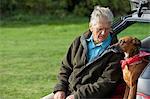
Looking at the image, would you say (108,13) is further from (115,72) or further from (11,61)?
(11,61)

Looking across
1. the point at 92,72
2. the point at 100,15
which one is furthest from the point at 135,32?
the point at 92,72

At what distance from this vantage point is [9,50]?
14.6 meters

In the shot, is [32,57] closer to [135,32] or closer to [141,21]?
[135,32]

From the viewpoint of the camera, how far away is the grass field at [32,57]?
9.02m

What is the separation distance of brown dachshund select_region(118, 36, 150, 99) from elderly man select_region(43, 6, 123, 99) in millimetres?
160

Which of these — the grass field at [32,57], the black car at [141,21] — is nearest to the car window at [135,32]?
the grass field at [32,57]

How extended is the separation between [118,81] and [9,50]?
10214 millimetres

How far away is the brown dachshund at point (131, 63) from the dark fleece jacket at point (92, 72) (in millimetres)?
140

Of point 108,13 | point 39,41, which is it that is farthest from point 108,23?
point 39,41

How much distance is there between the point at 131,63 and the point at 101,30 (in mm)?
507

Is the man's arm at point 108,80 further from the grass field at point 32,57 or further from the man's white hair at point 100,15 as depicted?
the grass field at point 32,57

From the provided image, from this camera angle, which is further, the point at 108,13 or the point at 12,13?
the point at 12,13

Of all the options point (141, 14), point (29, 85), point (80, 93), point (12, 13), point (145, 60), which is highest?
point (141, 14)

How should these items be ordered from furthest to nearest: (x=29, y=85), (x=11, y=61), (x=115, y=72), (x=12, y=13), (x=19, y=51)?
(x=12, y=13)
(x=19, y=51)
(x=11, y=61)
(x=29, y=85)
(x=115, y=72)
